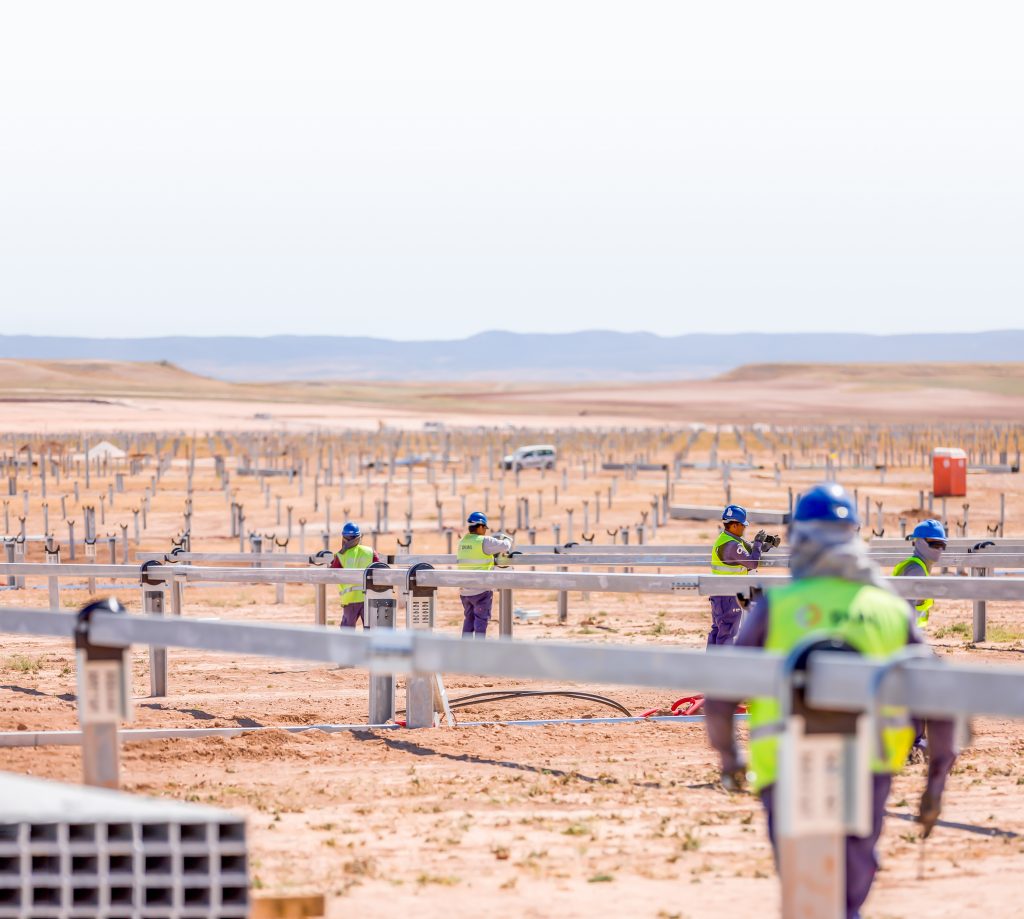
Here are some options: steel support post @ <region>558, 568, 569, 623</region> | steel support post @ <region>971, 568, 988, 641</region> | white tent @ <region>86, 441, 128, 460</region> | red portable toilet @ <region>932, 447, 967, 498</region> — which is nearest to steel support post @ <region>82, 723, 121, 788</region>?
steel support post @ <region>971, 568, 988, 641</region>

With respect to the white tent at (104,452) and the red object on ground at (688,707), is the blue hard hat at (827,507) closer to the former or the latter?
the red object on ground at (688,707)

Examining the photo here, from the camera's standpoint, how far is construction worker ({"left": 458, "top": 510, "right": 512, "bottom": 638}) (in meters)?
14.4

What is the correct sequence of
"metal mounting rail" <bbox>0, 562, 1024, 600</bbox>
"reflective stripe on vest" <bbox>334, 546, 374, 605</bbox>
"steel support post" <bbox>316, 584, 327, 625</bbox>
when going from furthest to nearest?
1. "steel support post" <bbox>316, 584, 327, 625</bbox>
2. "reflective stripe on vest" <bbox>334, 546, 374, 605</bbox>
3. "metal mounting rail" <bbox>0, 562, 1024, 600</bbox>

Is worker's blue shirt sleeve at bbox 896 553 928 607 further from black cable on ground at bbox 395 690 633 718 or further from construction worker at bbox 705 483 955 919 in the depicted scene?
construction worker at bbox 705 483 955 919

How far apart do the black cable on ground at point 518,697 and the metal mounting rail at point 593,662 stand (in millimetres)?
5703

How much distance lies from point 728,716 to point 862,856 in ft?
1.89

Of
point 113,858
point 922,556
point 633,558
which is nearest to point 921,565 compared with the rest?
point 922,556

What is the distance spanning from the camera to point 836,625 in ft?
16.4

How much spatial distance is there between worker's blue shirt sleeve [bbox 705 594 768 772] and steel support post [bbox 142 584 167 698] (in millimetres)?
7543

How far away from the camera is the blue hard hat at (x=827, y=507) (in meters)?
5.17

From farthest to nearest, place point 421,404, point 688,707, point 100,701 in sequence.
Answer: point 421,404 < point 688,707 < point 100,701

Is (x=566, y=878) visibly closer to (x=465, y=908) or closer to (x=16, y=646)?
(x=465, y=908)

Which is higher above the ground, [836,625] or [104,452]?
[836,625]

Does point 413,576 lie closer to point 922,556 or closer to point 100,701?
point 922,556
